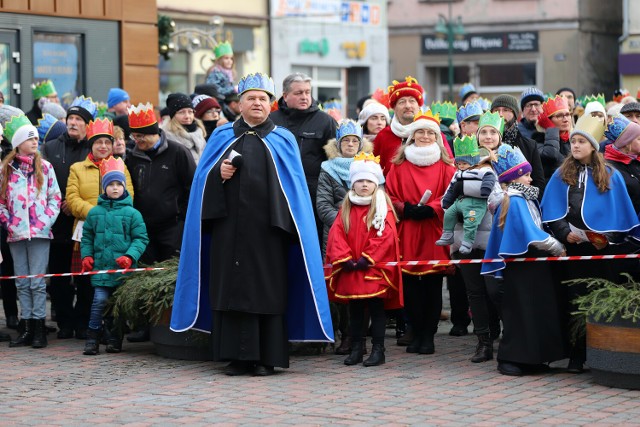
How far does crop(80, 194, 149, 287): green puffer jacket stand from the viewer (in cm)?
1106

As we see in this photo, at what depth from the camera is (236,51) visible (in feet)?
96.9

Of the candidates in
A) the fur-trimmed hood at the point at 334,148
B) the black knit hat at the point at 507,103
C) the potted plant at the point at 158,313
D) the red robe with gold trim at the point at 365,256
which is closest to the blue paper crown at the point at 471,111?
the black knit hat at the point at 507,103

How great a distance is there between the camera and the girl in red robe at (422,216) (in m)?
10.9

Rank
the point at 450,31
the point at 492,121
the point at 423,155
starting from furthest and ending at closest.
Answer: the point at 450,31 → the point at 423,155 → the point at 492,121

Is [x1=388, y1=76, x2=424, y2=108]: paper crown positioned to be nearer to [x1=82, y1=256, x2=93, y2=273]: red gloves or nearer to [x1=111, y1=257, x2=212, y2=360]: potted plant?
[x1=111, y1=257, x2=212, y2=360]: potted plant

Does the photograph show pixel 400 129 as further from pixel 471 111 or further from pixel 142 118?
pixel 142 118

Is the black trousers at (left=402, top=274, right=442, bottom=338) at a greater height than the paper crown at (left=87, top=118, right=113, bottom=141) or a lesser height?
lesser

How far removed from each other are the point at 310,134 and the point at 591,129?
2655 mm

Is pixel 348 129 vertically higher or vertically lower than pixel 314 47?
lower

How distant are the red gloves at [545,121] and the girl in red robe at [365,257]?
8.49ft

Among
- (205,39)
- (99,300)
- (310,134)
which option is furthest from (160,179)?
(205,39)

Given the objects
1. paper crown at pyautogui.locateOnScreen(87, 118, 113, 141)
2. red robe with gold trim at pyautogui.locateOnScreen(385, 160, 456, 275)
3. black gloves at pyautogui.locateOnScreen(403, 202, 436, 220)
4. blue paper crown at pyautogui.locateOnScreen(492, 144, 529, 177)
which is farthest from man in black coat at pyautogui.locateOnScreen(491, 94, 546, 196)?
paper crown at pyautogui.locateOnScreen(87, 118, 113, 141)

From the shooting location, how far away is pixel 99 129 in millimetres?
11797

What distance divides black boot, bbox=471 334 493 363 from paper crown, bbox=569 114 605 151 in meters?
1.68
